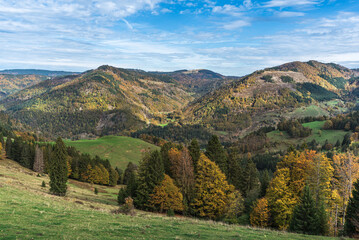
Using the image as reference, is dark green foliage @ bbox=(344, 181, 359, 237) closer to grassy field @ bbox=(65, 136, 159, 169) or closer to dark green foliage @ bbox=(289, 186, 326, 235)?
dark green foliage @ bbox=(289, 186, 326, 235)

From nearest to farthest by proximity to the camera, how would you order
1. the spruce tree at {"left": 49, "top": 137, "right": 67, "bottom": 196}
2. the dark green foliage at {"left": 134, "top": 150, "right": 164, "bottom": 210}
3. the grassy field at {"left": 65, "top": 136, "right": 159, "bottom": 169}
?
the dark green foliage at {"left": 134, "top": 150, "right": 164, "bottom": 210}, the spruce tree at {"left": 49, "top": 137, "right": 67, "bottom": 196}, the grassy field at {"left": 65, "top": 136, "right": 159, "bottom": 169}

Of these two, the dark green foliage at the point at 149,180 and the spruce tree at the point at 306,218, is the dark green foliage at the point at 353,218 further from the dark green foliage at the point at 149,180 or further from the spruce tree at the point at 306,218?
the dark green foliage at the point at 149,180

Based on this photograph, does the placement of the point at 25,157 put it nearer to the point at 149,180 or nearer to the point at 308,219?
the point at 149,180

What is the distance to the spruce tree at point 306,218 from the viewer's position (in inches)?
1241

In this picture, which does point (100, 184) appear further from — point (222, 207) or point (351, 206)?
point (351, 206)

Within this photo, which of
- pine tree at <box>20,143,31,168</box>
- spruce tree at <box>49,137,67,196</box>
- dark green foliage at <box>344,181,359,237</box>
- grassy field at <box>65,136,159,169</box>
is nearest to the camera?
dark green foliage at <box>344,181,359,237</box>

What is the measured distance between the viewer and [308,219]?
31.8 m

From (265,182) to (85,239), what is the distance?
5498 centimetres

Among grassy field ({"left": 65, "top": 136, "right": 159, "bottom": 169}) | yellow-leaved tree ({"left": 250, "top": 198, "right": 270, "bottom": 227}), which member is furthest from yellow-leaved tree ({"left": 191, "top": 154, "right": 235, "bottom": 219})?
grassy field ({"left": 65, "top": 136, "right": 159, "bottom": 169})

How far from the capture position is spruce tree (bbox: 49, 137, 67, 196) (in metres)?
54.2

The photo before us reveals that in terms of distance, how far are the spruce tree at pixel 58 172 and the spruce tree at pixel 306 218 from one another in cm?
5111

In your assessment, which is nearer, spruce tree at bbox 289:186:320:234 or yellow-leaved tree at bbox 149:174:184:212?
spruce tree at bbox 289:186:320:234

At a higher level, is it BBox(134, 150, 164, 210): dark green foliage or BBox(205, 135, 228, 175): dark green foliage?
BBox(205, 135, 228, 175): dark green foliage

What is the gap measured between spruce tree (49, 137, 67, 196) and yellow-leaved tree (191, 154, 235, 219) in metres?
32.9
